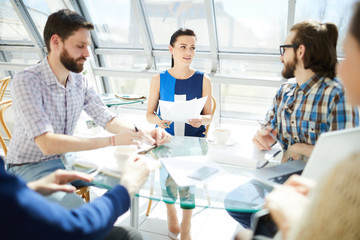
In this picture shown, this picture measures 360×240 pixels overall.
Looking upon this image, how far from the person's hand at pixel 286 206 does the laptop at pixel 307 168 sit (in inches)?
3.4

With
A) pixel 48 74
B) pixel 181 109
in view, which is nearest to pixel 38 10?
pixel 48 74

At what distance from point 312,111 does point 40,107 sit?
1.57m

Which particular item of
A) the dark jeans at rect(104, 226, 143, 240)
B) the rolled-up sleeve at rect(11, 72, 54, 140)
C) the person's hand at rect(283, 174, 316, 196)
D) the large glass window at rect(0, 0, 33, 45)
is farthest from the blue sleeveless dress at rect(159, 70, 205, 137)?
the large glass window at rect(0, 0, 33, 45)

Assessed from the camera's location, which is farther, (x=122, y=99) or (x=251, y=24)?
(x=251, y=24)

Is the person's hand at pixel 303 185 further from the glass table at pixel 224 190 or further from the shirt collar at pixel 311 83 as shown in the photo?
the shirt collar at pixel 311 83

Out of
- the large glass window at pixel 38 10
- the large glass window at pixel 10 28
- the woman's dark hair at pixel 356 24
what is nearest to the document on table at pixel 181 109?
the woman's dark hair at pixel 356 24

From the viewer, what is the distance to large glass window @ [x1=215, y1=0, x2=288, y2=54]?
3854 millimetres

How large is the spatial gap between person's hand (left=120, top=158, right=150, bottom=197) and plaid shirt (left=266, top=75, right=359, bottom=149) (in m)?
0.99

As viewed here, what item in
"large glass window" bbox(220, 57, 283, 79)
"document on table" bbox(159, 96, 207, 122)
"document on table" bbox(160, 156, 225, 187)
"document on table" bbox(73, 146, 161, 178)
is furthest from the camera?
"large glass window" bbox(220, 57, 283, 79)

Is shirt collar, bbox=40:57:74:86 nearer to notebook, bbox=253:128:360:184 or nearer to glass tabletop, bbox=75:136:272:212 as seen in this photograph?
glass tabletop, bbox=75:136:272:212

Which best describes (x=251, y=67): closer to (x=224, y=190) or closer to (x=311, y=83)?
(x=311, y=83)

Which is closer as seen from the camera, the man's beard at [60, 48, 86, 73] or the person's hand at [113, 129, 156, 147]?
the person's hand at [113, 129, 156, 147]

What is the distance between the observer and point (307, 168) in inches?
36.5

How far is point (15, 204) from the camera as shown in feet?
2.26
